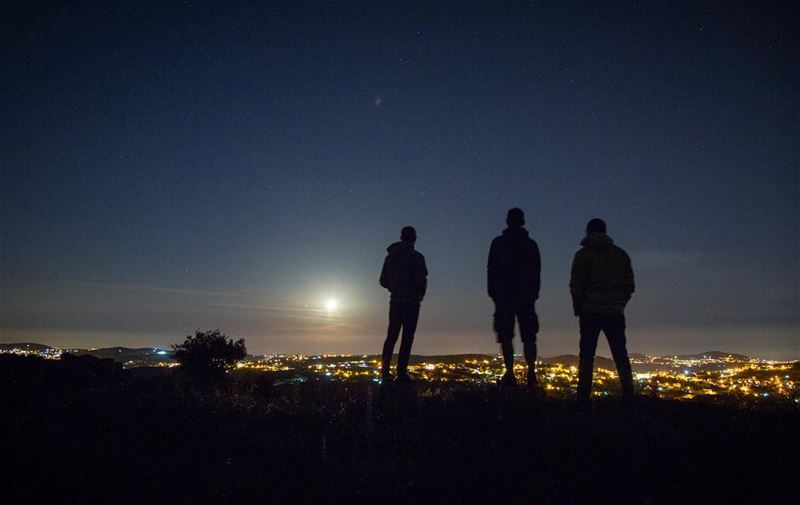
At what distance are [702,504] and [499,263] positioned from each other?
20.0 ft

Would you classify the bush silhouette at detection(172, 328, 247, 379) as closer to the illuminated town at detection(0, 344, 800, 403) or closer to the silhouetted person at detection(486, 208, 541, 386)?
the illuminated town at detection(0, 344, 800, 403)

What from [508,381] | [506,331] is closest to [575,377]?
[508,381]

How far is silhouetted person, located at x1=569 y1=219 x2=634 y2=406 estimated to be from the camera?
851 centimetres

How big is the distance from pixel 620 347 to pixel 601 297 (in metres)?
1.00

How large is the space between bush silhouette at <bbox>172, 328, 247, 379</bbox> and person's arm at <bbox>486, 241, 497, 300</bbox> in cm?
1404

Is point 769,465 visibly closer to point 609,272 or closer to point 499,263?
point 609,272

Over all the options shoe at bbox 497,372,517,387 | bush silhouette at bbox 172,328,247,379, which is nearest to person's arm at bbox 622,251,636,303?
shoe at bbox 497,372,517,387

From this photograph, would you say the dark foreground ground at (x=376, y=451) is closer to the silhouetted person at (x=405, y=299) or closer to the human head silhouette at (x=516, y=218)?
the silhouetted person at (x=405, y=299)

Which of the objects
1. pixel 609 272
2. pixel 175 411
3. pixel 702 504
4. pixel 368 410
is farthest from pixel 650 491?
pixel 175 411

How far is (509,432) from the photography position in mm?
6293

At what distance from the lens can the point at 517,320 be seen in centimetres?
1016

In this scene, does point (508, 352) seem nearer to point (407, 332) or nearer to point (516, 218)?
point (407, 332)

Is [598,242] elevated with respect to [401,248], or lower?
lower

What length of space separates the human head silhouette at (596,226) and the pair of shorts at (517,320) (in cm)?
207
